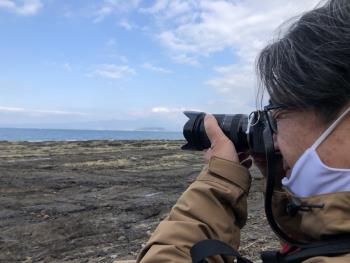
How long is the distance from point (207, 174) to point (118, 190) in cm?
853

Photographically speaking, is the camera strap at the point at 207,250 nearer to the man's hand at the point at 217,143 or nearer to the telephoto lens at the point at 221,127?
the man's hand at the point at 217,143

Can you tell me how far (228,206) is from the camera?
1.66 metres

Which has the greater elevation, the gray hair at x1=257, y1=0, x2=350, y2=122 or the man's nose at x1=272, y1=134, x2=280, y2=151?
the gray hair at x1=257, y1=0, x2=350, y2=122

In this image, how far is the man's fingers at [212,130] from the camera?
179cm

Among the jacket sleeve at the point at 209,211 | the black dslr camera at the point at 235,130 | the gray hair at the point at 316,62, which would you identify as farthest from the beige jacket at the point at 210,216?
the gray hair at the point at 316,62

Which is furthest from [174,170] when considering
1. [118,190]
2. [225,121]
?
[225,121]

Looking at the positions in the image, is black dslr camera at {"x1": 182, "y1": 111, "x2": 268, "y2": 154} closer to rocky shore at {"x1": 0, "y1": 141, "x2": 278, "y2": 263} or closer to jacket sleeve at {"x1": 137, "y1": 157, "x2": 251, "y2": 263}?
jacket sleeve at {"x1": 137, "y1": 157, "x2": 251, "y2": 263}

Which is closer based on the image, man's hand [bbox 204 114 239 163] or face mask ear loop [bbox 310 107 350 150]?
face mask ear loop [bbox 310 107 350 150]

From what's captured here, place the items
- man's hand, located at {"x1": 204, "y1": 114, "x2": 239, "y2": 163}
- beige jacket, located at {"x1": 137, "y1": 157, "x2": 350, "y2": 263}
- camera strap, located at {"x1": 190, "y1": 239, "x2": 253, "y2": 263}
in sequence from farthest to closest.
A: 1. man's hand, located at {"x1": 204, "y1": 114, "x2": 239, "y2": 163}
2. beige jacket, located at {"x1": 137, "y1": 157, "x2": 350, "y2": 263}
3. camera strap, located at {"x1": 190, "y1": 239, "x2": 253, "y2": 263}

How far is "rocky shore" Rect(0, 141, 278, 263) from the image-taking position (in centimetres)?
578

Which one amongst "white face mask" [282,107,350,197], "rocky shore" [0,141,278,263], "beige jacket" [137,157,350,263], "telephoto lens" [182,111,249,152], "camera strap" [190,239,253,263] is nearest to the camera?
"white face mask" [282,107,350,197]

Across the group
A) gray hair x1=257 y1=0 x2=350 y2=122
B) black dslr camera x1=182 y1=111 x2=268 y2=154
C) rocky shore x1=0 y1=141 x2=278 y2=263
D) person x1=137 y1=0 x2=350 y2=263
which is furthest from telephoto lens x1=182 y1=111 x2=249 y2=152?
rocky shore x1=0 y1=141 x2=278 y2=263

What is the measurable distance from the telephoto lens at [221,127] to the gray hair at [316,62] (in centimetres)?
35

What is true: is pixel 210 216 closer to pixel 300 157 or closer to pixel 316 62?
pixel 300 157
